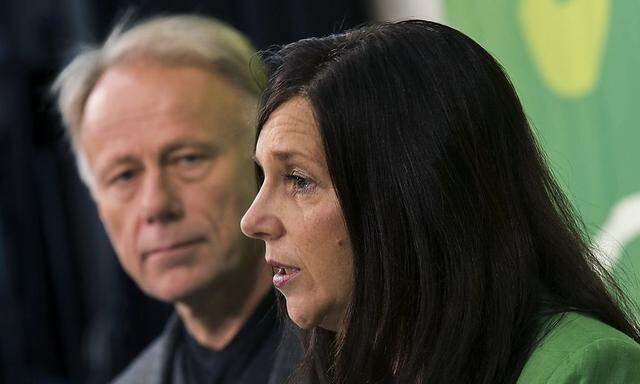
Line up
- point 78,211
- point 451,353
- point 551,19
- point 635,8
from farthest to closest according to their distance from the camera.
Answer: point 78,211 < point 551,19 < point 635,8 < point 451,353

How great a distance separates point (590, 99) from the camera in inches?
72.9

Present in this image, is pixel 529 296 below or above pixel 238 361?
above

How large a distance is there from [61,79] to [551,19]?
98cm

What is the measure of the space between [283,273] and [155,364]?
866mm

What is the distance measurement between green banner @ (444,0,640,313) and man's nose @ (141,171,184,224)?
61cm

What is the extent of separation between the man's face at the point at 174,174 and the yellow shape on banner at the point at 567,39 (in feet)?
1.75

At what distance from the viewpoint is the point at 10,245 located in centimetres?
329

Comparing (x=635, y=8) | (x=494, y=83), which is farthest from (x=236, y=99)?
(x=494, y=83)

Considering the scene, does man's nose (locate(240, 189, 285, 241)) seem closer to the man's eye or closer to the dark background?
the man's eye

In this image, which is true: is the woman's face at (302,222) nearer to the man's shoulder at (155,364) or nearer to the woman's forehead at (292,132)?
the woman's forehead at (292,132)

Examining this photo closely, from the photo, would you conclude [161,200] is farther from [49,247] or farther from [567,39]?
[49,247]

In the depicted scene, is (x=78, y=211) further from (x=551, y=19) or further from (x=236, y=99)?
(x=551, y=19)

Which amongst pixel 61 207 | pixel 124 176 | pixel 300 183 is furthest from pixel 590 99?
pixel 61 207

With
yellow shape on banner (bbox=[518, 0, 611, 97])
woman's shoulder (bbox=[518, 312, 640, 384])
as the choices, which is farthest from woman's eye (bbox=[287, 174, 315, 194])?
yellow shape on banner (bbox=[518, 0, 611, 97])
